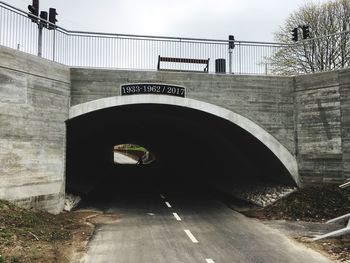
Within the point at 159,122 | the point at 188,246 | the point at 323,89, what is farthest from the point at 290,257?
the point at 159,122

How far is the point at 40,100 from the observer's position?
13578mm

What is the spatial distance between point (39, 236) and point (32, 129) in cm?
456

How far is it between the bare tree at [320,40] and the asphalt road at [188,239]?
44.4 feet

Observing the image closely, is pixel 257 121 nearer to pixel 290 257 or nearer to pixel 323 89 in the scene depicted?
pixel 323 89

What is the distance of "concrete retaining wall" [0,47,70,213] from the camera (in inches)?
482

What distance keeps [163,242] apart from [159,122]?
45.7 feet

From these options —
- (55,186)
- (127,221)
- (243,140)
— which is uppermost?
(243,140)

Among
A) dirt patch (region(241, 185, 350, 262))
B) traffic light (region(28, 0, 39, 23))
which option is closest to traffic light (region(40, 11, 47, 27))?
traffic light (region(28, 0, 39, 23))


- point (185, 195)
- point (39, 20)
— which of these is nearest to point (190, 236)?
point (185, 195)

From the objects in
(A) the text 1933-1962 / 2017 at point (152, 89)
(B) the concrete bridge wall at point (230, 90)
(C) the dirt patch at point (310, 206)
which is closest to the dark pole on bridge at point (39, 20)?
(B) the concrete bridge wall at point (230, 90)

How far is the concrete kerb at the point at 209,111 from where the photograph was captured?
15.0m

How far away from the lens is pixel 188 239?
413 inches

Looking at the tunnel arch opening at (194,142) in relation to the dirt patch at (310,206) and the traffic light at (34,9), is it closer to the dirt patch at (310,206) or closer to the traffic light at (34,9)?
the dirt patch at (310,206)

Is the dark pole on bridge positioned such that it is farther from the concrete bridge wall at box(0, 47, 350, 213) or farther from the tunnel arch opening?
the tunnel arch opening
